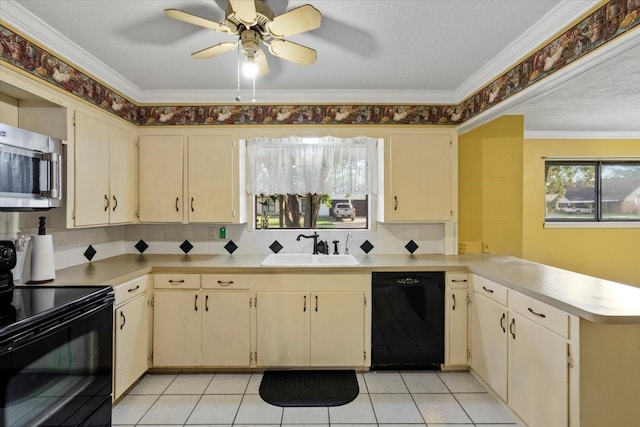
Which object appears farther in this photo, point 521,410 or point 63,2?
point 521,410

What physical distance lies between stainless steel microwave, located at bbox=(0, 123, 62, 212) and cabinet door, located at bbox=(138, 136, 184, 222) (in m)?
0.86

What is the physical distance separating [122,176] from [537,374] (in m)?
3.24

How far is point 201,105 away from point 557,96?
3.29 meters

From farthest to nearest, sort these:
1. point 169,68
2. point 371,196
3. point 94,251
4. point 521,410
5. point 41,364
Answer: point 371,196 < point 94,251 < point 169,68 < point 521,410 < point 41,364

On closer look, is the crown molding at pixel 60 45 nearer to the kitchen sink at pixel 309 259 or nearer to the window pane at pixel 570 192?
the kitchen sink at pixel 309 259

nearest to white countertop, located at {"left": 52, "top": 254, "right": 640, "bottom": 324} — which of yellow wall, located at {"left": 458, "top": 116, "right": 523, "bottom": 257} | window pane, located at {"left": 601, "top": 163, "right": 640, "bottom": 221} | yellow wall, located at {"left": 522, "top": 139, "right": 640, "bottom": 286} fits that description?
yellow wall, located at {"left": 458, "top": 116, "right": 523, "bottom": 257}

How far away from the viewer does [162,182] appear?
292 cm

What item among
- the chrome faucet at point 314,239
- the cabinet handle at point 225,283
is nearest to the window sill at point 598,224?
the chrome faucet at point 314,239

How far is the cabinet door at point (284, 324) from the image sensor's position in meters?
2.56

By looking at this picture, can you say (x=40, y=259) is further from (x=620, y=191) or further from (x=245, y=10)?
(x=620, y=191)

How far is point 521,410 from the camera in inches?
74.8

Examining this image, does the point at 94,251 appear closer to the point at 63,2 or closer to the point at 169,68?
the point at 169,68

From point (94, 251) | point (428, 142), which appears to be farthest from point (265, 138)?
point (94, 251)

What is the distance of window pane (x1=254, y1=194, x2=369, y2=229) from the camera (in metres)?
3.30
